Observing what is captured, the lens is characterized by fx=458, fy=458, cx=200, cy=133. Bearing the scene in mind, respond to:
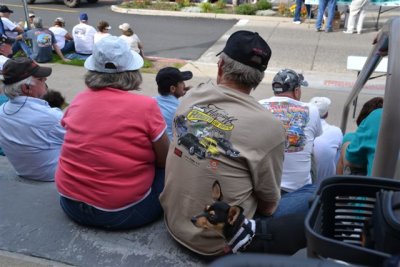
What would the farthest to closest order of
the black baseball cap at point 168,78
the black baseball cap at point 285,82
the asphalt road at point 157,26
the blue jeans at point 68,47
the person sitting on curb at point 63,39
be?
1. the asphalt road at point 157,26
2. the blue jeans at point 68,47
3. the person sitting on curb at point 63,39
4. the black baseball cap at point 168,78
5. the black baseball cap at point 285,82

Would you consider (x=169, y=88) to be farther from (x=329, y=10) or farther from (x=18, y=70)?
(x=329, y=10)

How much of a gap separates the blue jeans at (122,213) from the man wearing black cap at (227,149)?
0.28 m

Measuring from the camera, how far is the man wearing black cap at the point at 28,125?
10.6 feet

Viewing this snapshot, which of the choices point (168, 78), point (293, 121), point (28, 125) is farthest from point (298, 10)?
point (28, 125)

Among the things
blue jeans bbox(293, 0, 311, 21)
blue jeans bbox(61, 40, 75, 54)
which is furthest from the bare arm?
blue jeans bbox(293, 0, 311, 21)

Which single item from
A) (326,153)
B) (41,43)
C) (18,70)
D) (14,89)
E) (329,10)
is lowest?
(41,43)

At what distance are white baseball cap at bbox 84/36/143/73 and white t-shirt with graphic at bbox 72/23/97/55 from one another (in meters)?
7.82

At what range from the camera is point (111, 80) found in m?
2.69

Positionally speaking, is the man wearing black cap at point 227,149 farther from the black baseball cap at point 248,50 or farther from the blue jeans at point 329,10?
the blue jeans at point 329,10

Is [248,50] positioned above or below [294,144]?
above

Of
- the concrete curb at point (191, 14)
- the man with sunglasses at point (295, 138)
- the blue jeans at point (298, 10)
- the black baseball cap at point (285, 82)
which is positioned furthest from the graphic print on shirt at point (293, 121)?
the concrete curb at point (191, 14)

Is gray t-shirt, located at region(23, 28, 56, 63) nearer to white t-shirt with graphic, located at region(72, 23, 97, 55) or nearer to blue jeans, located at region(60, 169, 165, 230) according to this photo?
white t-shirt with graphic, located at region(72, 23, 97, 55)

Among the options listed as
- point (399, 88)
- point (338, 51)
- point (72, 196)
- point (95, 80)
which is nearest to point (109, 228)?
point (72, 196)

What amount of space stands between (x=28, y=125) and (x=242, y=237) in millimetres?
1833
